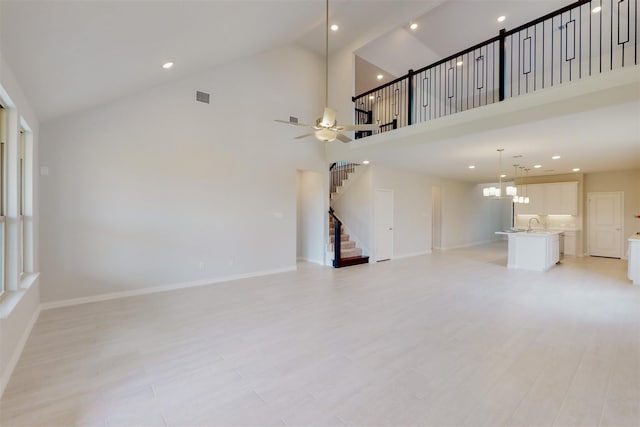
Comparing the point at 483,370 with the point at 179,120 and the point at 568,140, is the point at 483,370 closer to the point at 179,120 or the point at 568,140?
the point at 568,140

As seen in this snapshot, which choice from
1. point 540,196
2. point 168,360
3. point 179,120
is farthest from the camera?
point 540,196

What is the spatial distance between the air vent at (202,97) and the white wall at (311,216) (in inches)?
119

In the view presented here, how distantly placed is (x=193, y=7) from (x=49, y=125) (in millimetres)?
2930

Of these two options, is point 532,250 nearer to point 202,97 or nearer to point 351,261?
point 351,261

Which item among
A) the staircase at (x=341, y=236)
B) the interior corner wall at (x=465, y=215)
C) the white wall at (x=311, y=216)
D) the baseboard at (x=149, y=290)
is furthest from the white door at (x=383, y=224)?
the baseboard at (x=149, y=290)

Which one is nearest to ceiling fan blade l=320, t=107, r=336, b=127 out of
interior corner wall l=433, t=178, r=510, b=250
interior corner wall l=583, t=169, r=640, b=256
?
interior corner wall l=433, t=178, r=510, b=250

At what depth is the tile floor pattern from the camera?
2021mm

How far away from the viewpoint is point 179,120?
16.8ft

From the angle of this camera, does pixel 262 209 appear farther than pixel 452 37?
No

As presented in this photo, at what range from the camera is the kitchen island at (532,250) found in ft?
21.8

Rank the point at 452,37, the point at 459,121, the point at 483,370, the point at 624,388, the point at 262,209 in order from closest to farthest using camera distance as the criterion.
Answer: the point at 624,388, the point at 483,370, the point at 459,121, the point at 262,209, the point at 452,37

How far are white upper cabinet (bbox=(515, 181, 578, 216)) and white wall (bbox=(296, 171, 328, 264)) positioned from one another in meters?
7.30

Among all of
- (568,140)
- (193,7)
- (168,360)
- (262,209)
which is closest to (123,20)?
(193,7)

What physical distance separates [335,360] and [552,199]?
32.7 feet
